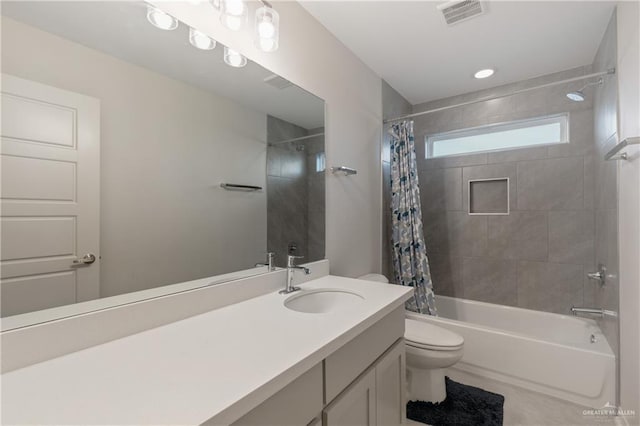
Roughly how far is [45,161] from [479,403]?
2.37 metres

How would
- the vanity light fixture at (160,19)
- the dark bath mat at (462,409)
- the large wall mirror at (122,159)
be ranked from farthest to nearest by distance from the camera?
the dark bath mat at (462,409) < the vanity light fixture at (160,19) < the large wall mirror at (122,159)

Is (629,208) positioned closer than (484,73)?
Yes

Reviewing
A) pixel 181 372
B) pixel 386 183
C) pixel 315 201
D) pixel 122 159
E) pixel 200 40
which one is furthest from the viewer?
pixel 386 183

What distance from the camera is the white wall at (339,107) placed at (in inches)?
52.9

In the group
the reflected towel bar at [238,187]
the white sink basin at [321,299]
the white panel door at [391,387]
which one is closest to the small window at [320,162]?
Answer: the reflected towel bar at [238,187]

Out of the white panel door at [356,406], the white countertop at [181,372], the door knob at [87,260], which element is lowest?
the white panel door at [356,406]

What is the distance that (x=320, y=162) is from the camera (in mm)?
1758

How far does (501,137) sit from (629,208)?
4.51 ft

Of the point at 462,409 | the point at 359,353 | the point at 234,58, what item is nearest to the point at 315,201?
the point at 234,58

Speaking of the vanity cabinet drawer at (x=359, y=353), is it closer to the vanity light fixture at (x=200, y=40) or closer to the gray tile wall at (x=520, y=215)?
the vanity light fixture at (x=200, y=40)

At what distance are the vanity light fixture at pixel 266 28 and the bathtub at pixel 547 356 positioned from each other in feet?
6.60

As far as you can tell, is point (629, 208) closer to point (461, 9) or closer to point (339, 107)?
point (461, 9)

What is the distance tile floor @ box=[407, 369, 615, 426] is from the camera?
5.08 feet

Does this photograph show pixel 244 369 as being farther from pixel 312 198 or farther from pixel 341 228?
pixel 341 228
